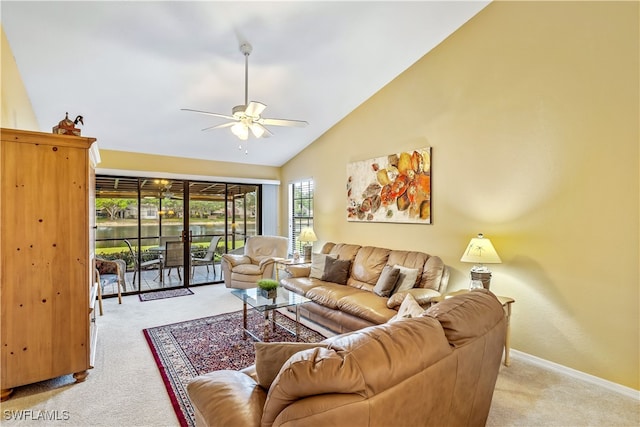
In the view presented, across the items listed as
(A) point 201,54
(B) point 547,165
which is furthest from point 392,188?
(A) point 201,54

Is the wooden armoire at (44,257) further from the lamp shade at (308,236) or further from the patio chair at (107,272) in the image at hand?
the lamp shade at (308,236)

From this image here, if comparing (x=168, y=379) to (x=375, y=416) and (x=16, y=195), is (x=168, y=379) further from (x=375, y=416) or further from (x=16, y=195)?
(x=375, y=416)

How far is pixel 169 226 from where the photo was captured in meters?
5.86

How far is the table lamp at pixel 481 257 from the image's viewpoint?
300 centimetres

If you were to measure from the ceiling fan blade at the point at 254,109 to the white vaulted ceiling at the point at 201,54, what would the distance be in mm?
709

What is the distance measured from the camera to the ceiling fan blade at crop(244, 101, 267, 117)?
2.95 metres

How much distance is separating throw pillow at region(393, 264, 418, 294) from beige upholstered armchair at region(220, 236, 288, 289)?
8.23ft

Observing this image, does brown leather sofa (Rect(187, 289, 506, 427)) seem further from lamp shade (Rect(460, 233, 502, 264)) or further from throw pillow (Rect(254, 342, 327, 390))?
lamp shade (Rect(460, 233, 502, 264))

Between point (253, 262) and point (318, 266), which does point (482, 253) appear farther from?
point (253, 262)

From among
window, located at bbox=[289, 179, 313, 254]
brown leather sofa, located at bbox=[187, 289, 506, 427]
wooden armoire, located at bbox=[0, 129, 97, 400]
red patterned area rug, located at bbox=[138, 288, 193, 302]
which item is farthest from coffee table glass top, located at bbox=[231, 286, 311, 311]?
window, located at bbox=[289, 179, 313, 254]

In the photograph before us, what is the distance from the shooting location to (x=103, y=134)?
4711 mm

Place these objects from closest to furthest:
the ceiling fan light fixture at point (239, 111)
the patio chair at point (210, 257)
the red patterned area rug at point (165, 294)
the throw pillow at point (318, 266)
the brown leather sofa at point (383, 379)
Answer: the brown leather sofa at point (383, 379) → the ceiling fan light fixture at point (239, 111) → the throw pillow at point (318, 266) → the red patterned area rug at point (165, 294) → the patio chair at point (210, 257)

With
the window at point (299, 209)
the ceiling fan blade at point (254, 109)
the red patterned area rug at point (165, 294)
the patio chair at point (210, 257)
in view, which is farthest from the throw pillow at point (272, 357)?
the patio chair at point (210, 257)

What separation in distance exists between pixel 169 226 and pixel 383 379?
5.64 m
